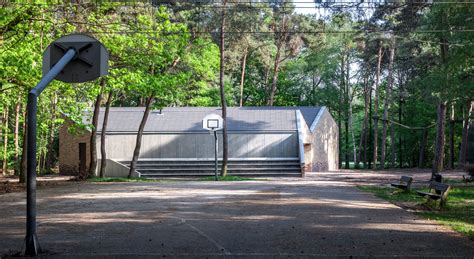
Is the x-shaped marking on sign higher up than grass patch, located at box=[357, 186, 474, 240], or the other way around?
the x-shaped marking on sign

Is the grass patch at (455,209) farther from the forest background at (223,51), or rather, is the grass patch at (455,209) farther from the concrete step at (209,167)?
the concrete step at (209,167)

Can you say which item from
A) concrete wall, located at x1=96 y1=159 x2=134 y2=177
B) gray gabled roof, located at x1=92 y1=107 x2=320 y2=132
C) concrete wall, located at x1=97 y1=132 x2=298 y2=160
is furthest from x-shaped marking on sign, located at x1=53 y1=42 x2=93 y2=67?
gray gabled roof, located at x1=92 y1=107 x2=320 y2=132

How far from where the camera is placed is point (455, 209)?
12602mm

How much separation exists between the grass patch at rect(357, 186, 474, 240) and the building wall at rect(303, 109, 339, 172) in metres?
17.3

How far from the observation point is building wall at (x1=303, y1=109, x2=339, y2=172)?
118ft

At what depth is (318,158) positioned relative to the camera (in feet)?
123

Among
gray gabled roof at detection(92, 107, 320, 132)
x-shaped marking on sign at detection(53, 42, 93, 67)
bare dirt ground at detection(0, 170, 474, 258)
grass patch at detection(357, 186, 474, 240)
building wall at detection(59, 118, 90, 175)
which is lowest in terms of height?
grass patch at detection(357, 186, 474, 240)

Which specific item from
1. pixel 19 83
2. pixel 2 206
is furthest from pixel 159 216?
pixel 19 83

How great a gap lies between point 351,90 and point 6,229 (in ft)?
178

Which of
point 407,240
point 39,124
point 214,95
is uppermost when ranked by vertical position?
point 214,95

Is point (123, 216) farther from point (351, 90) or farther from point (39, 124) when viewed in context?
point (351, 90)

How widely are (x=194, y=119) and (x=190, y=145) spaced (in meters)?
2.45

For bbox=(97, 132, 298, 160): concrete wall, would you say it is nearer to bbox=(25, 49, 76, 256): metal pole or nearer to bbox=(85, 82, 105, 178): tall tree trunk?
bbox=(85, 82, 105, 178): tall tree trunk

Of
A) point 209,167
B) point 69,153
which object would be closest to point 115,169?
point 69,153
